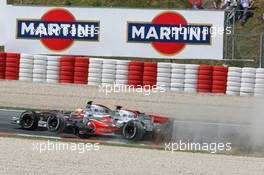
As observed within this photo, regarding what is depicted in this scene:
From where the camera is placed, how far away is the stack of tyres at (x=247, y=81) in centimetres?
2061

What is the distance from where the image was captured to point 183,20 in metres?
22.6

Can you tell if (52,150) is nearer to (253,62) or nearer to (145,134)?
(145,134)

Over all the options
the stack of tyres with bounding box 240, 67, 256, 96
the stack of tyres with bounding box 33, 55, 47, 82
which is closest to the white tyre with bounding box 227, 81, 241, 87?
the stack of tyres with bounding box 240, 67, 256, 96

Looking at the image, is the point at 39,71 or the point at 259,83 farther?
the point at 39,71

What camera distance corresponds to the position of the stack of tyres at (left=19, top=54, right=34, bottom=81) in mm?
22109

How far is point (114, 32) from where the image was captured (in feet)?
75.7

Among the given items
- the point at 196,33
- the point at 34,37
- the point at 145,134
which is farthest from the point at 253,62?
the point at 145,134

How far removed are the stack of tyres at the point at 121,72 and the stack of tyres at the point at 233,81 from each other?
10.9ft

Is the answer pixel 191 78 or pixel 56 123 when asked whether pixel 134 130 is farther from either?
pixel 191 78

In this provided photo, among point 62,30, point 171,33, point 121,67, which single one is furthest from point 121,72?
point 62,30

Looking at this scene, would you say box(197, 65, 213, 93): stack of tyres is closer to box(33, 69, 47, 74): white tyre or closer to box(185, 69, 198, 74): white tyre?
box(185, 69, 198, 74): white tyre

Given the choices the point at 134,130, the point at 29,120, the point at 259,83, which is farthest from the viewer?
the point at 259,83

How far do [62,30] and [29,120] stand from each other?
8.42 m

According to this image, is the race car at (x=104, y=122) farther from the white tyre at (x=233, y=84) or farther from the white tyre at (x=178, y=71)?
the white tyre at (x=233, y=84)
